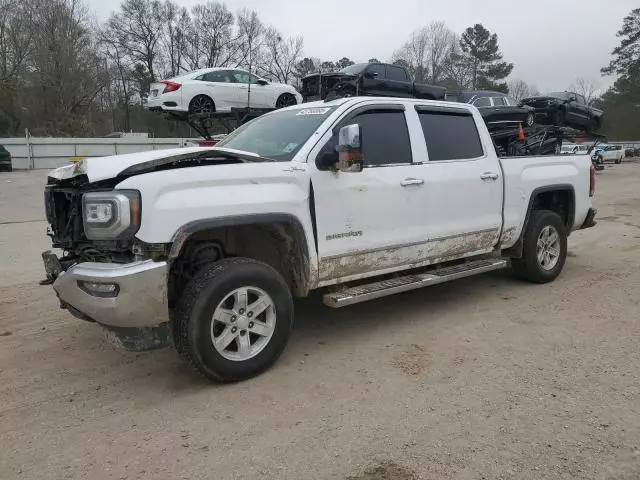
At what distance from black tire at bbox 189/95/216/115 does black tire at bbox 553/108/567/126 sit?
940cm

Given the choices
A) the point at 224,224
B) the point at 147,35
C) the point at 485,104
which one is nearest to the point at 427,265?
the point at 224,224

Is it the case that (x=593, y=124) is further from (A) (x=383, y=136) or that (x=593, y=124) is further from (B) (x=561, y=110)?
(A) (x=383, y=136)

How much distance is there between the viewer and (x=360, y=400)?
3.60 m

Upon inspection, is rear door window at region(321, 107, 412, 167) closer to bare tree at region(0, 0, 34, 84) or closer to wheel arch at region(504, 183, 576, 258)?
wheel arch at region(504, 183, 576, 258)

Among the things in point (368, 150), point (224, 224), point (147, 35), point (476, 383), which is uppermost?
point (147, 35)

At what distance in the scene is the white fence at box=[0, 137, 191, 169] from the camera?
25953 mm

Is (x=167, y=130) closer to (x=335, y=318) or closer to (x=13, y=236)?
(x=13, y=236)

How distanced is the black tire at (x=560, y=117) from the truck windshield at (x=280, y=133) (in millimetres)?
12469

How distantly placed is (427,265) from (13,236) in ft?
26.3

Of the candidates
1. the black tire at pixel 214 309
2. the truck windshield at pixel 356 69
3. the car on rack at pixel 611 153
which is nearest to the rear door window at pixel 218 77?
the truck windshield at pixel 356 69

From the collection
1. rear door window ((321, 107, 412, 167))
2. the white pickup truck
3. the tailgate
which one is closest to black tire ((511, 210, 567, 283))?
the white pickup truck

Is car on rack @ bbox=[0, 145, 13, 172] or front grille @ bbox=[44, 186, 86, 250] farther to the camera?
car on rack @ bbox=[0, 145, 13, 172]

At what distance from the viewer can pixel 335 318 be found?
5.39m

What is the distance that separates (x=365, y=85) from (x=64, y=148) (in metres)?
20.4
